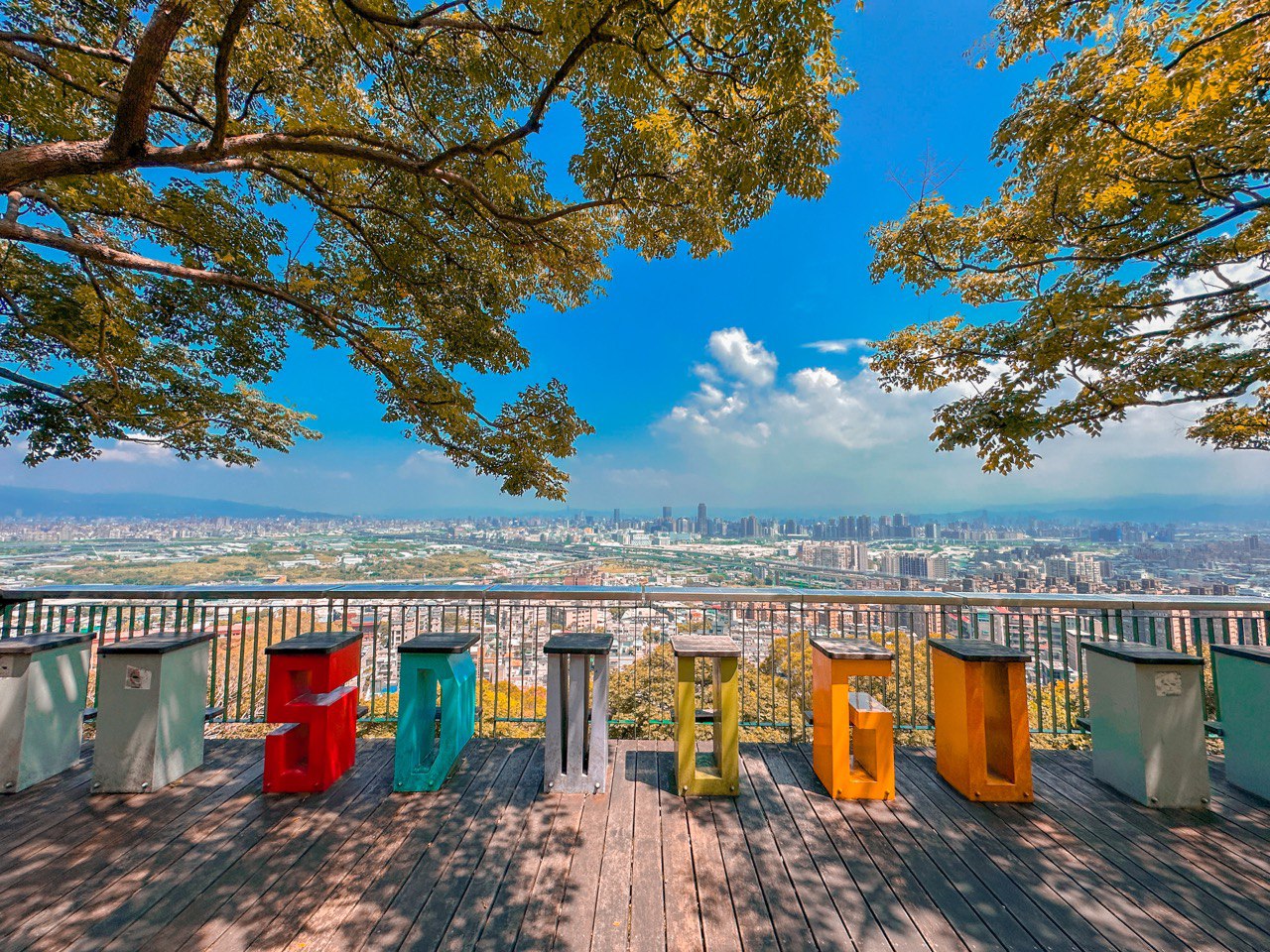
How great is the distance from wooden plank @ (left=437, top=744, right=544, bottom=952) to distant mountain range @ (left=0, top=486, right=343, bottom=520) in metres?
31.1

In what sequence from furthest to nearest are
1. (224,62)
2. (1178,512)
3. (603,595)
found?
(1178,512)
(603,595)
(224,62)

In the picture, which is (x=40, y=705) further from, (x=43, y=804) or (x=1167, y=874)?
(x=1167, y=874)

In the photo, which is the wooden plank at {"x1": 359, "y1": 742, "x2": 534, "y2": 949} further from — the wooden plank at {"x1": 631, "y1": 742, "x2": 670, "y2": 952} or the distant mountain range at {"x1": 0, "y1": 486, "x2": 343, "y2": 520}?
the distant mountain range at {"x1": 0, "y1": 486, "x2": 343, "y2": 520}

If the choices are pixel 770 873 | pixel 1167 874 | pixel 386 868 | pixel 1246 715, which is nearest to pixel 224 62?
pixel 386 868

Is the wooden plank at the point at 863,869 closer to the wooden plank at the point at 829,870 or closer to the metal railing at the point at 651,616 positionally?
the wooden plank at the point at 829,870

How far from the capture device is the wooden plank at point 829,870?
1868mm

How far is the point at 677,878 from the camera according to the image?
222cm

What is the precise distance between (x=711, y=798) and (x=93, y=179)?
782cm

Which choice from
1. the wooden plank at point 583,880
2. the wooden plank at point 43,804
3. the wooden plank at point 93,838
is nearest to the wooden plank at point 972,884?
the wooden plank at point 583,880

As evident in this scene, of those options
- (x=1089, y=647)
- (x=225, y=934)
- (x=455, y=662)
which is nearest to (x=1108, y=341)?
(x=1089, y=647)

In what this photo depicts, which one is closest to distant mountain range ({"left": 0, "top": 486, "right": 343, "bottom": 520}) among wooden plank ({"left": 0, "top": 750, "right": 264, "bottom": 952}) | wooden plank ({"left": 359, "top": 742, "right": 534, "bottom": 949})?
wooden plank ({"left": 0, "top": 750, "right": 264, "bottom": 952})

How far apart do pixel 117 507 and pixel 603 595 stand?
132 ft

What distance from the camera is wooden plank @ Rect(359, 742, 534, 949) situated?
1868 mm

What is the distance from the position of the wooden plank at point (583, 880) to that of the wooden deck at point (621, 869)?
0.5 inches
